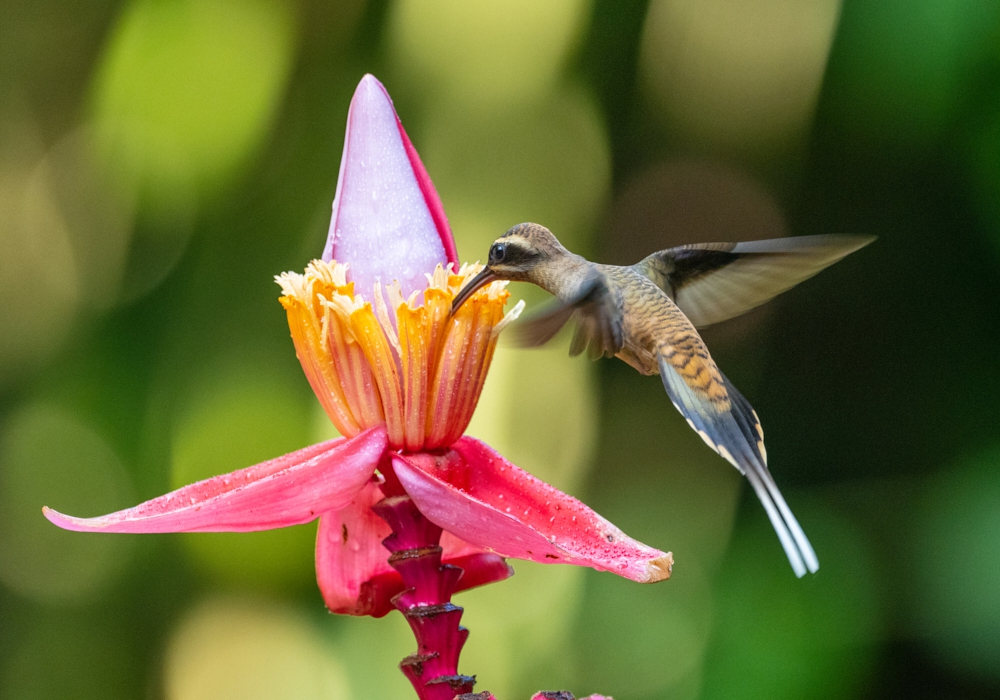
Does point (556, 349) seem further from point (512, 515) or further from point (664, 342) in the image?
point (512, 515)

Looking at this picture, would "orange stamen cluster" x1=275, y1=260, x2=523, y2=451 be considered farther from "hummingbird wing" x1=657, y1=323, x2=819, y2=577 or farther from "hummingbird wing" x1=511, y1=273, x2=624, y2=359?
"hummingbird wing" x1=657, y1=323, x2=819, y2=577

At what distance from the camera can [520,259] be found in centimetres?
46

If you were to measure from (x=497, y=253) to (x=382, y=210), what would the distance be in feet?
0.21

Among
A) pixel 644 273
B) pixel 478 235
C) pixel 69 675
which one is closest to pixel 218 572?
pixel 69 675

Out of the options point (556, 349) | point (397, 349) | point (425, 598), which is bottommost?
point (425, 598)

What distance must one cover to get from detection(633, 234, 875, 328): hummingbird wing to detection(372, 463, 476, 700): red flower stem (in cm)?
26

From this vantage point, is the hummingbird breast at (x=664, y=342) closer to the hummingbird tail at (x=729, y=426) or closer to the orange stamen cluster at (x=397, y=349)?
the hummingbird tail at (x=729, y=426)

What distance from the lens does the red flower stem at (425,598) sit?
377mm

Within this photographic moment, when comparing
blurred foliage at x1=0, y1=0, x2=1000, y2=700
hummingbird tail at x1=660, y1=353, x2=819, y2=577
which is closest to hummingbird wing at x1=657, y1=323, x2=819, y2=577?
hummingbird tail at x1=660, y1=353, x2=819, y2=577

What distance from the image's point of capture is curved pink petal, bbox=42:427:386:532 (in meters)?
0.36

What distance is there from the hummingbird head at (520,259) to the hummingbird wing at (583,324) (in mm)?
27

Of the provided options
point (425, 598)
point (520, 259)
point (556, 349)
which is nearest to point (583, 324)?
point (520, 259)

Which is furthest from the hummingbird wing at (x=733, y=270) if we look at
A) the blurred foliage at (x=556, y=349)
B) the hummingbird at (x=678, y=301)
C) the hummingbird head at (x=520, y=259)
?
the blurred foliage at (x=556, y=349)

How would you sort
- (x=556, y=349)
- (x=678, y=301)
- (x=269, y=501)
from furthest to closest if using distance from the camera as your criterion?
(x=556, y=349), (x=678, y=301), (x=269, y=501)
